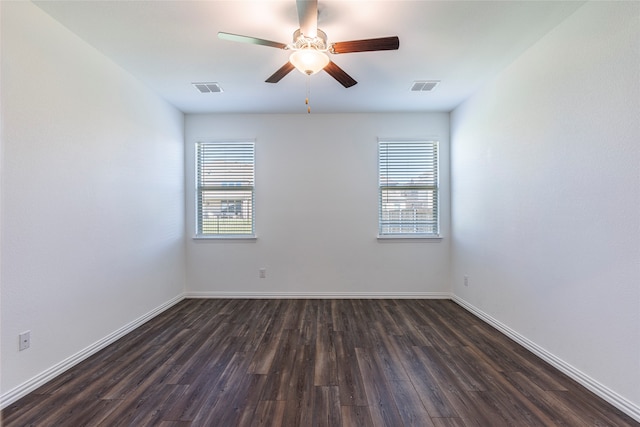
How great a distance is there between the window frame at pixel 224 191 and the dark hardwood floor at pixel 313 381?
4.29 feet

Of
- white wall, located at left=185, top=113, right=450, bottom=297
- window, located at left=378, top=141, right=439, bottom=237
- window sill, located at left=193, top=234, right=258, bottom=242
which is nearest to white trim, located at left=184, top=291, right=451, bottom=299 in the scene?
white wall, located at left=185, top=113, right=450, bottom=297

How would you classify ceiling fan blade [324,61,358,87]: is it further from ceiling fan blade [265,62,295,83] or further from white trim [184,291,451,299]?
white trim [184,291,451,299]

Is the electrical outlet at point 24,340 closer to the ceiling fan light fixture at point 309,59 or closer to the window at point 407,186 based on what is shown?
the ceiling fan light fixture at point 309,59

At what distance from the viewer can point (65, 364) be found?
81.4 inches

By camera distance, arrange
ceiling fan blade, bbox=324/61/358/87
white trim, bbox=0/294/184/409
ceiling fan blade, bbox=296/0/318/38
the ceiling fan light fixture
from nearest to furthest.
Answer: ceiling fan blade, bbox=296/0/318/38 < white trim, bbox=0/294/184/409 < the ceiling fan light fixture < ceiling fan blade, bbox=324/61/358/87

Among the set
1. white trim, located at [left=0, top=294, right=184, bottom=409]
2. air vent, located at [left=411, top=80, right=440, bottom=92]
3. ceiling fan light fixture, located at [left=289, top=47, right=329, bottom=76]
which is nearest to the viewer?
white trim, located at [left=0, top=294, right=184, bottom=409]

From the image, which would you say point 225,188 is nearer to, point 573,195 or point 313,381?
point 313,381

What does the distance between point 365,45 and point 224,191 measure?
113 inches

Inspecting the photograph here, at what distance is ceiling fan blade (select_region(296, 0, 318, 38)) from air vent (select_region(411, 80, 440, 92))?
162 cm

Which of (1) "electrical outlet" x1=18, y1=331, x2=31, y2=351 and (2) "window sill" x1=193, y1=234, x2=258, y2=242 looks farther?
(2) "window sill" x1=193, y1=234, x2=258, y2=242

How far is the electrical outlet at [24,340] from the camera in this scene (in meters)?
1.78

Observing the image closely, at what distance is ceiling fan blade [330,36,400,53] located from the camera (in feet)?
5.75

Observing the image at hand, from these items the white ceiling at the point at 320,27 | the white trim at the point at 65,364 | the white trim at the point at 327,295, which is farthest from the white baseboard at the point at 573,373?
the white trim at the point at 65,364

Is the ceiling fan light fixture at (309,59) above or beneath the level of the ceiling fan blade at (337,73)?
beneath
